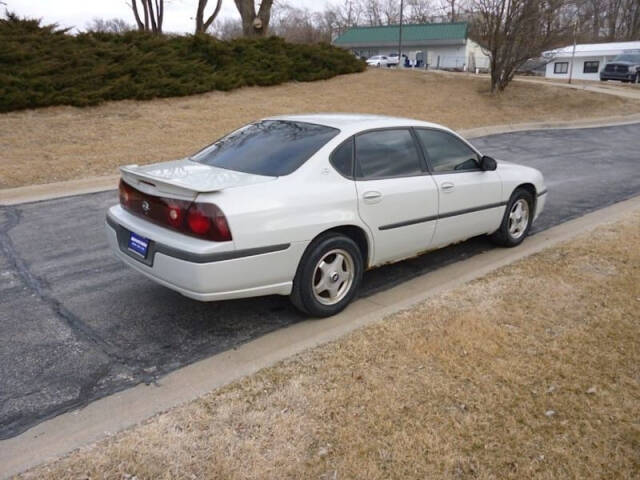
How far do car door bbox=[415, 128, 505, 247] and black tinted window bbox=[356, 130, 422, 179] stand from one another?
0.20 metres

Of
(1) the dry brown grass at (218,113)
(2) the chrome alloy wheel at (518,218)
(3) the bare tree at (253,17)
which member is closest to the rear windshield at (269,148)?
(2) the chrome alloy wheel at (518,218)

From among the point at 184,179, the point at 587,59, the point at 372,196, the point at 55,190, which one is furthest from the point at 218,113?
the point at 587,59

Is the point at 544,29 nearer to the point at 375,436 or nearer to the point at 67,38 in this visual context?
the point at 67,38

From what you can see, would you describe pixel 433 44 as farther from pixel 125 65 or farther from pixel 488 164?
pixel 488 164

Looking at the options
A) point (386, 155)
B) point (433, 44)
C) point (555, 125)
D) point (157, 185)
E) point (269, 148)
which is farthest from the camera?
point (433, 44)

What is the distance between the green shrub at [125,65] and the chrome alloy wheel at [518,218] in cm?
1212

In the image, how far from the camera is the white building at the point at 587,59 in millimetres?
44406

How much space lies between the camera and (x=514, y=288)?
4.66 m

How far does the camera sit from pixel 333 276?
4.18 metres

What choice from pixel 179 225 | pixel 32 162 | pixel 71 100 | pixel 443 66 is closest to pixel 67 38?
pixel 71 100

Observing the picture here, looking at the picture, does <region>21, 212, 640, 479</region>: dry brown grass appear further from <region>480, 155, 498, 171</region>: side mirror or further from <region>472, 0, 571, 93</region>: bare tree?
<region>472, 0, 571, 93</region>: bare tree

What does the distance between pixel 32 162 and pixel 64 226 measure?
4.08 meters

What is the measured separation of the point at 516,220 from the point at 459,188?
1.24 meters

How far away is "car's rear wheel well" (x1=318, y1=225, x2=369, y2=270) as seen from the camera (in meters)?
4.20
